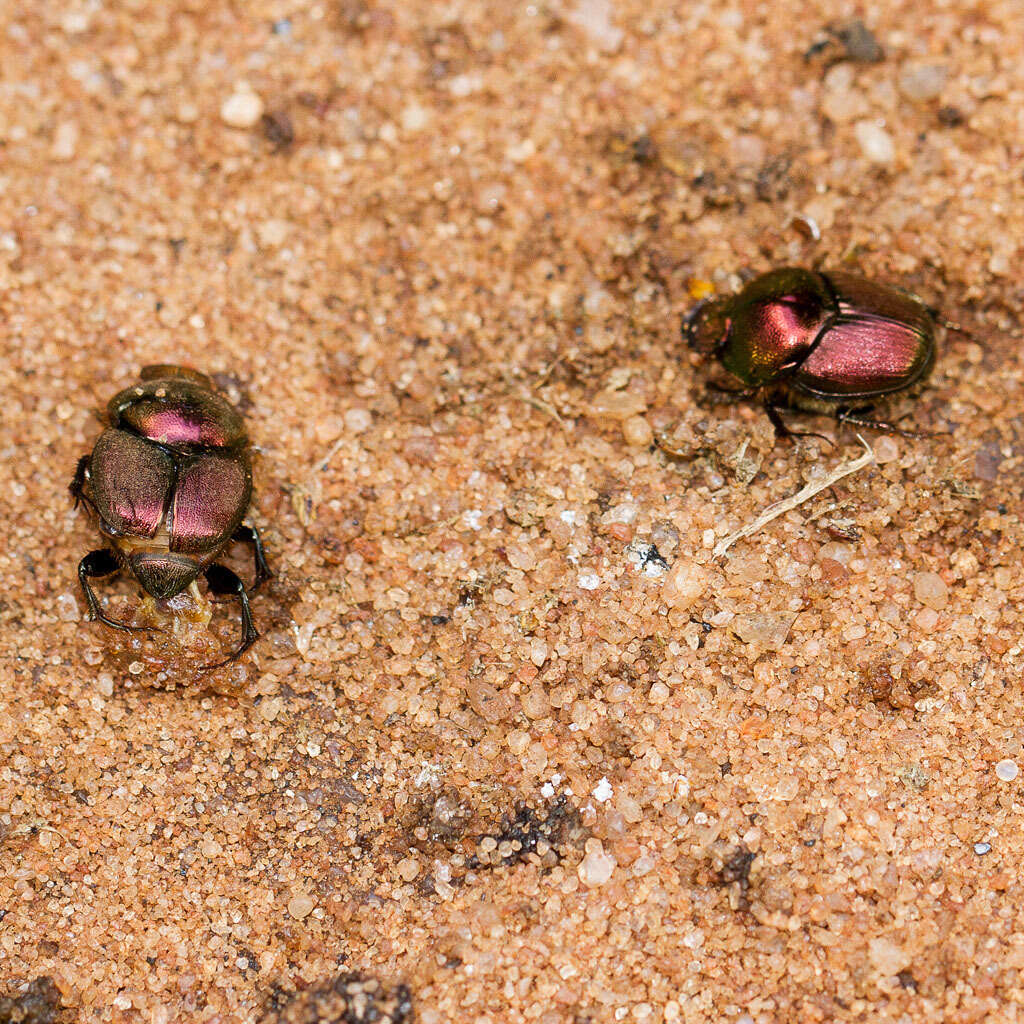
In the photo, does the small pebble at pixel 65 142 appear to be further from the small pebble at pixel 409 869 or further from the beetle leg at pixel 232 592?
the small pebble at pixel 409 869

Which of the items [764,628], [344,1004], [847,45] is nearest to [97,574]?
[344,1004]

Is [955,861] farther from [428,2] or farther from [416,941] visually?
[428,2]

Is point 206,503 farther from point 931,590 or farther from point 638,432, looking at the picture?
point 931,590

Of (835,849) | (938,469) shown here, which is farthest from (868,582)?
(835,849)

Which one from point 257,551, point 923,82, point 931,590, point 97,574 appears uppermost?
point 923,82

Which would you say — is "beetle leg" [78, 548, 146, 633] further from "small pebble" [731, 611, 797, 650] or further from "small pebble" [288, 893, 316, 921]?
"small pebble" [731, 611, 797, 650]

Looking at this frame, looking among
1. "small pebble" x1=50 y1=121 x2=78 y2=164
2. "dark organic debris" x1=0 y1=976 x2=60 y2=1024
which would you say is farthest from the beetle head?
"dark organic debris" x1=0 y1=976 x2=60 y2=1024
